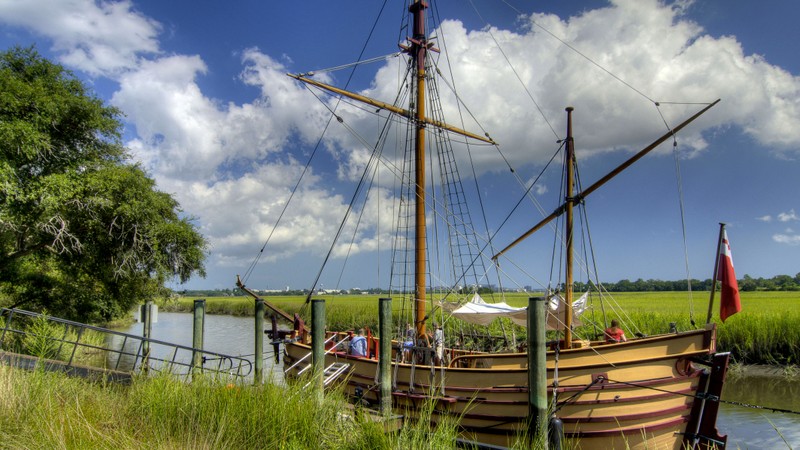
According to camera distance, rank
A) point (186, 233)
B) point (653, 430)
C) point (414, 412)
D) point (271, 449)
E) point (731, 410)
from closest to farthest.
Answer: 1. point (271, 449)
2. point (653, 430)
3. point (414, 412)
4. point (731, 410)
5. point (186, 233)

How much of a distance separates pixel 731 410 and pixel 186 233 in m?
18.8

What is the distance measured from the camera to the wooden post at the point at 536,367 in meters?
7.91

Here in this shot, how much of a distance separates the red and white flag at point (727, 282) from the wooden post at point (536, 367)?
3.52 meters

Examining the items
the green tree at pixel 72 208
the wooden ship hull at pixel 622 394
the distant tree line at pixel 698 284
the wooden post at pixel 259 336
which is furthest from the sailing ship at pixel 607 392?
the distant tree line at pixel 698 284

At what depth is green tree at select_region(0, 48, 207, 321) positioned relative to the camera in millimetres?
16172

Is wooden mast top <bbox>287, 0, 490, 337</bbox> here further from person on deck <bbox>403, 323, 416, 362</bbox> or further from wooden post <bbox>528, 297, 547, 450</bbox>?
wooden post <bbox>528, 297, 547, 450</bbox>

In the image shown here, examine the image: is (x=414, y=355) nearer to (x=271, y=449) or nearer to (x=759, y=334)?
(x=271, y=449)

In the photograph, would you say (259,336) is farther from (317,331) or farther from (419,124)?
(419,124)

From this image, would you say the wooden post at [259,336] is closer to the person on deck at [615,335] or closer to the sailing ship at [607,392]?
the sailing ship at [607,392]

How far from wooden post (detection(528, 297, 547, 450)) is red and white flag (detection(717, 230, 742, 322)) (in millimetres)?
3522

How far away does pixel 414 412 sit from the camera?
419 inches

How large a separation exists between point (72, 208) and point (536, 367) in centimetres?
1585

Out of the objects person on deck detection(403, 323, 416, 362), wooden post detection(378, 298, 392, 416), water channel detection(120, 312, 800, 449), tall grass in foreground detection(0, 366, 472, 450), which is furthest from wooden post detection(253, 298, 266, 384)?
tall grass in foreground detection(0, 366, 472, 450)

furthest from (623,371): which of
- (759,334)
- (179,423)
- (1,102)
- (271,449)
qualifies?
(1,102)
